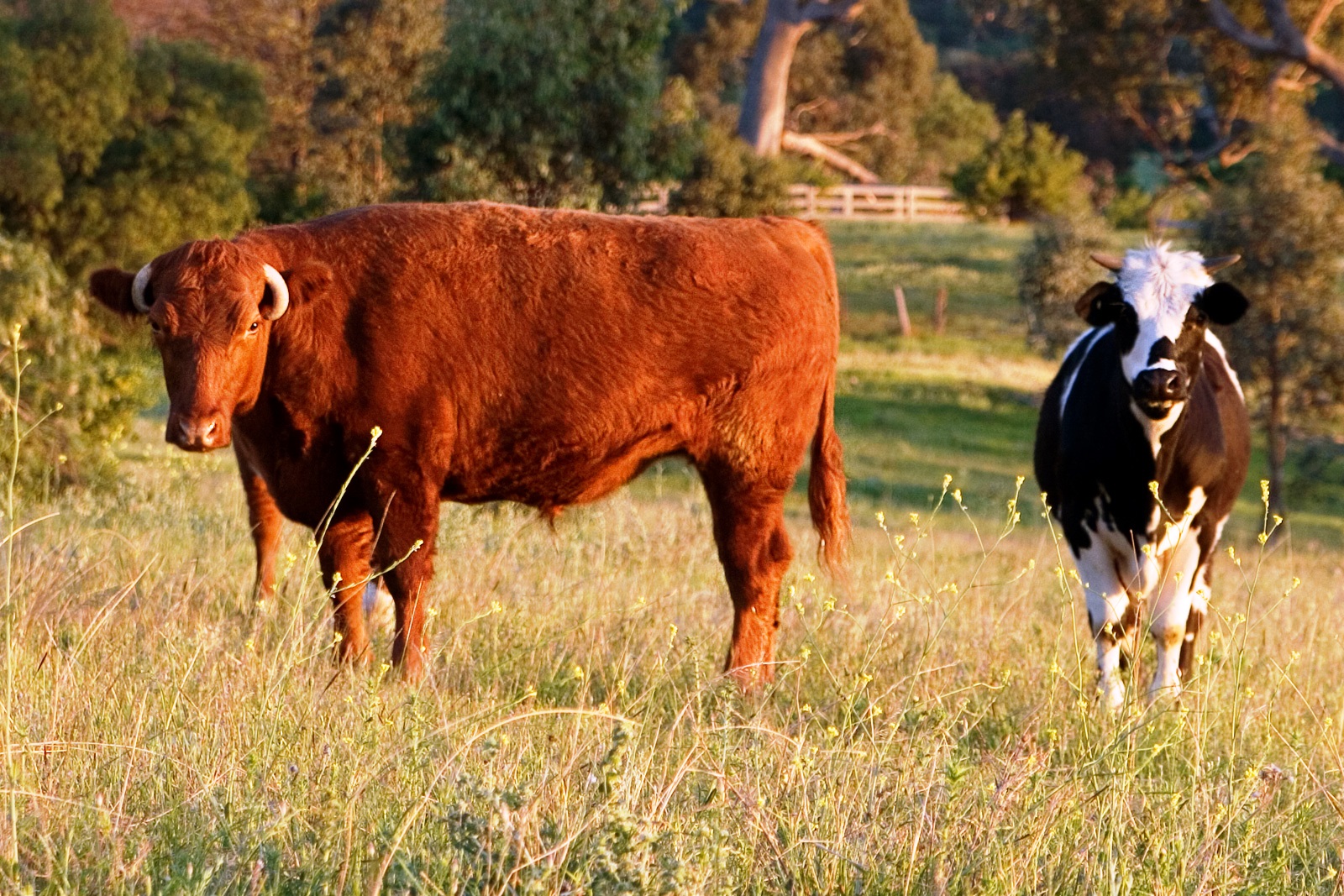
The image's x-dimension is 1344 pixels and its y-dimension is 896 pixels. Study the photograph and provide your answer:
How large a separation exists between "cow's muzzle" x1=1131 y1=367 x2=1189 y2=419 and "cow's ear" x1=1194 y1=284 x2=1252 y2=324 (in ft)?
1.79

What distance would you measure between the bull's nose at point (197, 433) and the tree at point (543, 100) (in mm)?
17767

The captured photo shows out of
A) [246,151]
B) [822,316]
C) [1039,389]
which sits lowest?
[1039,389]

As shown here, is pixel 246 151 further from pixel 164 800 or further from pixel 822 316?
pixel 164 800

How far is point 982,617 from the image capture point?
27.1 ft

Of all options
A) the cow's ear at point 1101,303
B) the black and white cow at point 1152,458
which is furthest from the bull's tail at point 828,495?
the cow's ear at point 1101,303

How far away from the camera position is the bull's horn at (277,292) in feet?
20.7

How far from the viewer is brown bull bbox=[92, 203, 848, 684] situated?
6488mm

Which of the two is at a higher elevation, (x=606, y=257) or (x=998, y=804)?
(x=606, y=257)

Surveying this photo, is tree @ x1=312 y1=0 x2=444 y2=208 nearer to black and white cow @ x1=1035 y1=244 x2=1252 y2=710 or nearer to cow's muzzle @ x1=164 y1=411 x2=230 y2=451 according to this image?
black and white cow @ x1=1035 y1=244 x2=1252 y2=710

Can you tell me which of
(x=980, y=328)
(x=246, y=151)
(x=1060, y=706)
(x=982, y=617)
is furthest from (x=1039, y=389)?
(x=1060, y=706)

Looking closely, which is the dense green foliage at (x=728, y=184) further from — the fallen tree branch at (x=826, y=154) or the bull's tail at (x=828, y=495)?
the bull's tail at (x=828, y=495)

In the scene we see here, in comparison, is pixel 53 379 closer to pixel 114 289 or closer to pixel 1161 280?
pixel 114 289

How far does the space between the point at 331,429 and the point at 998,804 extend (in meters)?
3.57

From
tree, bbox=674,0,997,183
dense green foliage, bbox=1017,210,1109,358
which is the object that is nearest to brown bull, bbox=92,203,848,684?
dense green foliage, bbox=1017,210,1109,358
